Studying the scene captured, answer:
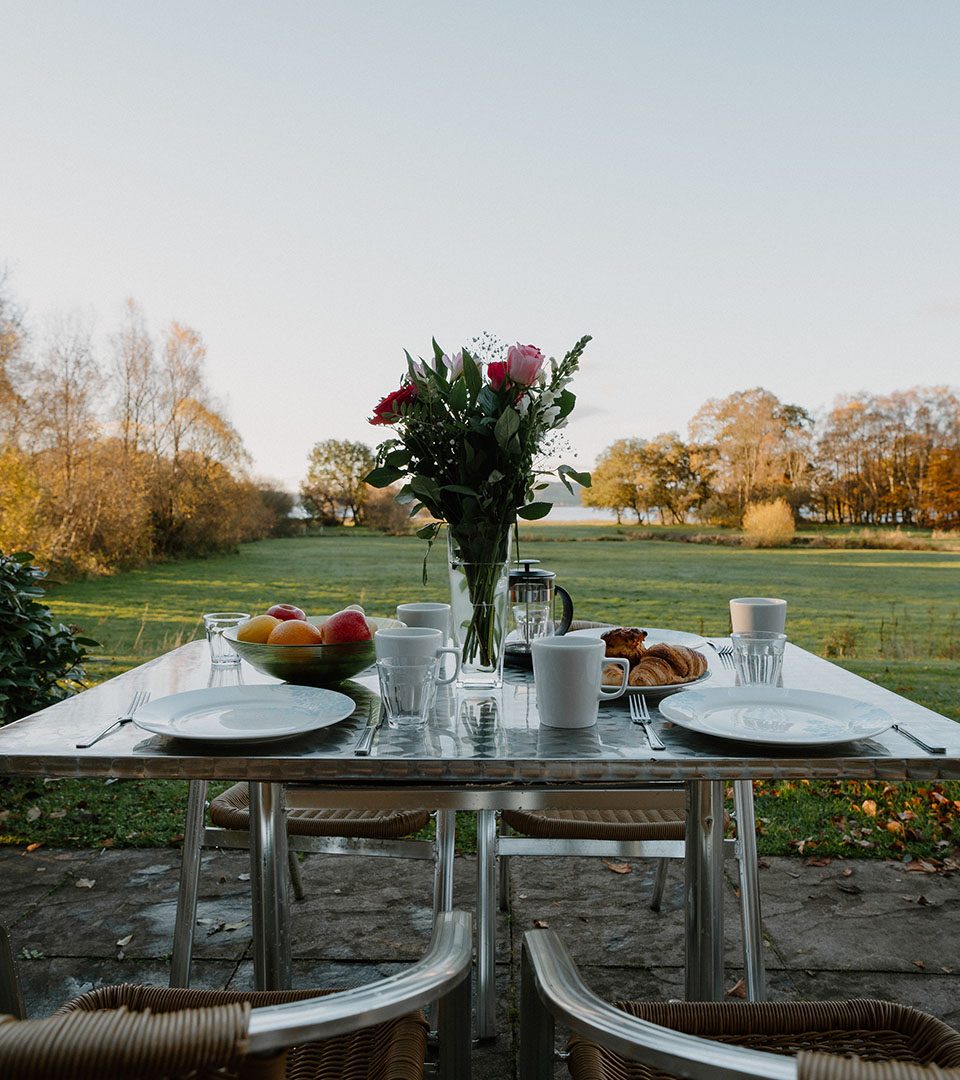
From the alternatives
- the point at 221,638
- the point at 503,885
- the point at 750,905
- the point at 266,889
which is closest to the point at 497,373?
the point at 221,638

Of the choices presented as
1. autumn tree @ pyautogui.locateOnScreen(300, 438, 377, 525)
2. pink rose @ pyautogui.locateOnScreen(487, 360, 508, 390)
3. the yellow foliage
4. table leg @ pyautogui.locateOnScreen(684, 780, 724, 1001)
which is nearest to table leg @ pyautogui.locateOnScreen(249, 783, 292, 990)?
table leg @ pyautogui.locateOnScreen(684, 780, 724, 1001)

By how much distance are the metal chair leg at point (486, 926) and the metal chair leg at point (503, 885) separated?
1.59ft

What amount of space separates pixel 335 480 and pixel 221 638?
13.5 ft

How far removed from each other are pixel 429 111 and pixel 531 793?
4833 mm

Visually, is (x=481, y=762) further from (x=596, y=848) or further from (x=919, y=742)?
(x=596, y=848)

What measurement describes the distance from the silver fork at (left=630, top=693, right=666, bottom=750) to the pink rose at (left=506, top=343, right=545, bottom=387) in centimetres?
52

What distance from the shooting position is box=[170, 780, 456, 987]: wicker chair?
172 centimetres

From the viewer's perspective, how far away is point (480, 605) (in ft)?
4.86

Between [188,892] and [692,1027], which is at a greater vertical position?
[692,1027]

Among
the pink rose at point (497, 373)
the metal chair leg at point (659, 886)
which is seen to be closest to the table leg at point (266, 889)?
the pink rose at point (497, 373)

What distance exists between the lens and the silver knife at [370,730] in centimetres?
112

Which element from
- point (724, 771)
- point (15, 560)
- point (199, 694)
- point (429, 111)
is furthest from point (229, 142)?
point (724, 771)

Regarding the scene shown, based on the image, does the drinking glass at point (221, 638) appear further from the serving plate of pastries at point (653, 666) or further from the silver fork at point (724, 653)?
the silver fork at point (724, 653)

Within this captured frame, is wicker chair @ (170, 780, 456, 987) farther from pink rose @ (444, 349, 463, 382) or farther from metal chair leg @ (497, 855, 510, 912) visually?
pink rose @ (444, 349, 463, 382)
